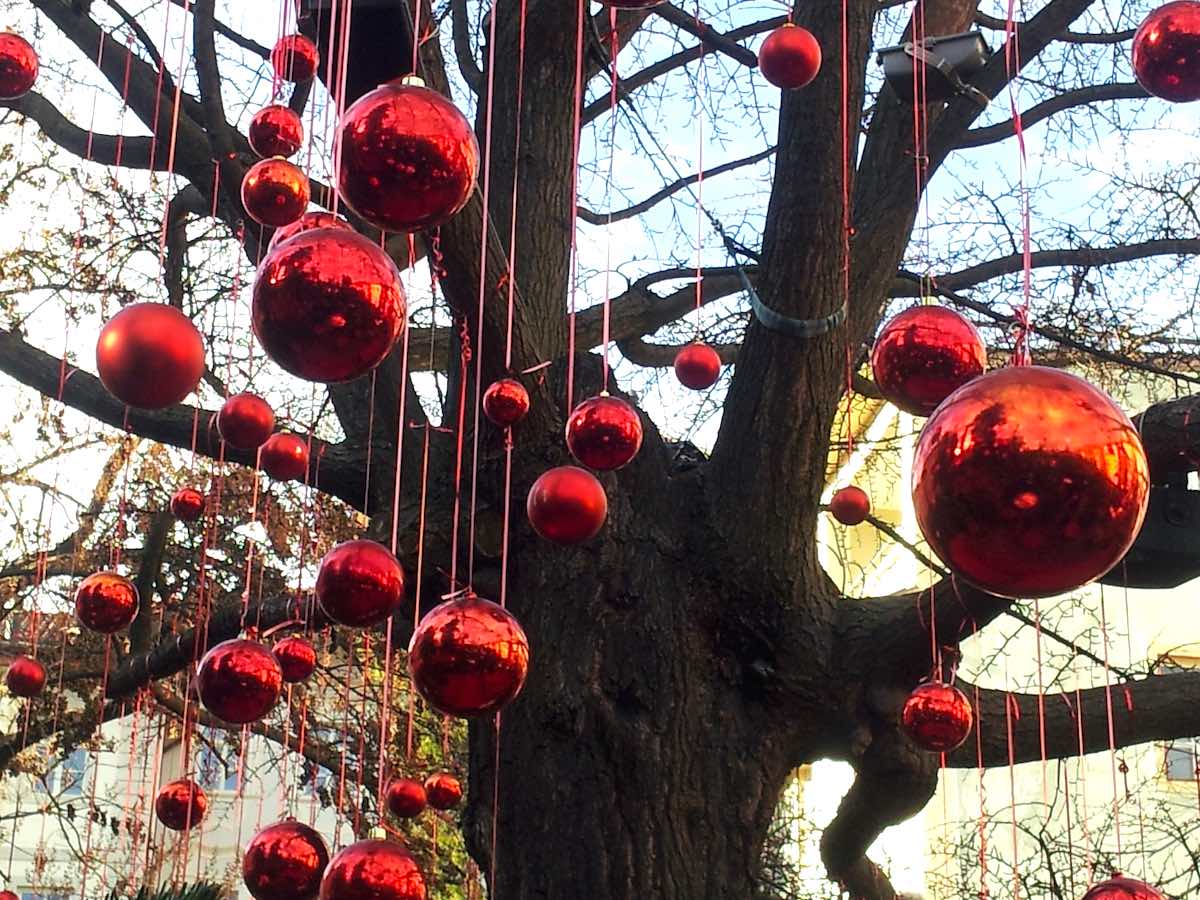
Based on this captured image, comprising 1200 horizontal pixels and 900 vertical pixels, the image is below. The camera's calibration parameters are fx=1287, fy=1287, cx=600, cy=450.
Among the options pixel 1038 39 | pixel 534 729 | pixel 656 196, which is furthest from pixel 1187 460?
pixel 656 196

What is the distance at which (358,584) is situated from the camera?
242 cm

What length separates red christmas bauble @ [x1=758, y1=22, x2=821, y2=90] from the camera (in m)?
2.90

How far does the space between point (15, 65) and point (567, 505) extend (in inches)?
71.5

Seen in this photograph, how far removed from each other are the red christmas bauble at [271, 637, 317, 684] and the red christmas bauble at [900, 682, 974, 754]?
5.50 ft

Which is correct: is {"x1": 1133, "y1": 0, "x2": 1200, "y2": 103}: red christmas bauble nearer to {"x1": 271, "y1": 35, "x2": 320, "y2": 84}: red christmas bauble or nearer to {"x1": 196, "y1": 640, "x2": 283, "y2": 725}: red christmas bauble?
{"x1": 271, "y1": 35, "x2": 320, "y2": 84}: red christmas bauble

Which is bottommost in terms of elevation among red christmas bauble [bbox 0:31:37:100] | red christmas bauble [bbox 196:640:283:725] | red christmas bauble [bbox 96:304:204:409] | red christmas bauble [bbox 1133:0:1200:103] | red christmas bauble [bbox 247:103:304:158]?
red christmas bauble [bbox 196:640:283:725]

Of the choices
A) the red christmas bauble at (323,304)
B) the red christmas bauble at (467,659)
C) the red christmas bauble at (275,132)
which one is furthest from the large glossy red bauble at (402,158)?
the red christmas bauble at (275,132)

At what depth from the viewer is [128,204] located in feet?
20.5

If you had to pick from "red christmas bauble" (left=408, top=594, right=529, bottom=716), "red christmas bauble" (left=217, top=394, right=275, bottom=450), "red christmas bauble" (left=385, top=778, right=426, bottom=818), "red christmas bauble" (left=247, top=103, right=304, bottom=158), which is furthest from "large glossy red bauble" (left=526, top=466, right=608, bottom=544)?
"red christmas bauble" (left=385, top=778, right=426, bottom=818)

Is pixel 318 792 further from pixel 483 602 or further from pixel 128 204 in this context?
pixel 483 602

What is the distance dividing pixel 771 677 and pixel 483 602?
1713mm

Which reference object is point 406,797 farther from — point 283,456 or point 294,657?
point 283,456

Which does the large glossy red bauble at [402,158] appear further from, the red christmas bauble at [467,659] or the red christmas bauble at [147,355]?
the red christmas bauble at [467,659]

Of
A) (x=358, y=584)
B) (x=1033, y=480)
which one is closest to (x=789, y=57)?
(x=358, y=584)
